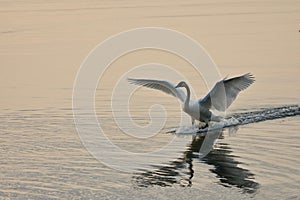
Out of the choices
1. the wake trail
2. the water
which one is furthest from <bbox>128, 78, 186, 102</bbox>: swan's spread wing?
the wake trail

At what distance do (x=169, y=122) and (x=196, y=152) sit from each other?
7.31 ft

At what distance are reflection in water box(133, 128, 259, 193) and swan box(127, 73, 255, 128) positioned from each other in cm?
192

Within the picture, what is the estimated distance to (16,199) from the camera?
12.1m

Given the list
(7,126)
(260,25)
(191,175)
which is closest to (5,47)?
(260,25)

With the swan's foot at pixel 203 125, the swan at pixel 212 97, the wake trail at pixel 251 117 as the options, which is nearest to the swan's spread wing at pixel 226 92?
the swan at pixel 212 97

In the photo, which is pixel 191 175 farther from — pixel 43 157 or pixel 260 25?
pixel 260 25

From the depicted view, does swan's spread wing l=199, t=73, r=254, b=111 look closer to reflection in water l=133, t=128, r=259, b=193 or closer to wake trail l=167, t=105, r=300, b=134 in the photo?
wake trail l=167, t=105, r=300, b=134

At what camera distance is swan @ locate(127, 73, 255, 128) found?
56.2ft

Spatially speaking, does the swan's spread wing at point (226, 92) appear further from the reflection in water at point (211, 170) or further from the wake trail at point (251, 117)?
the reflection in water at point (211, 170)

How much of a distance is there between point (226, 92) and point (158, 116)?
170cm

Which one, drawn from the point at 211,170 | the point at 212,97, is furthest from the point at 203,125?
the point at 211,170

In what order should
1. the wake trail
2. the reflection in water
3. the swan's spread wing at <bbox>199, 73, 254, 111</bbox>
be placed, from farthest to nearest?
1. the wake trail
2. the swan's spread wing at <bbox>199, 73, 254, 111</bbox>
3. the reflection in water

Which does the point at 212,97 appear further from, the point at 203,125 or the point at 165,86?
the point at 165,86

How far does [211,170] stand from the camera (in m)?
13.7
